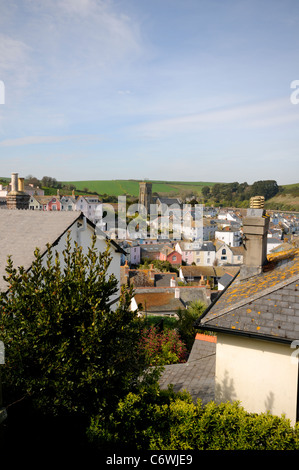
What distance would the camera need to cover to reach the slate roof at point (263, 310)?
6895mm

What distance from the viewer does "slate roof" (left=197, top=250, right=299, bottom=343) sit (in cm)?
689

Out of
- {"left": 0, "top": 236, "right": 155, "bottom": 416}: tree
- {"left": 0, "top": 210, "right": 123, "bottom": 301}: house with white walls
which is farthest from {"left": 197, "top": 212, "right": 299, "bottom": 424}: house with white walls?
{"left": 0, "top": 210, "right": 123, "bottom": 301}: house with white walls

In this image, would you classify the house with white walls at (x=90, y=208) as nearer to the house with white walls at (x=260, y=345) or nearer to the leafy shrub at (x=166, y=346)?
the leafy shrub at (x=166, y=346)

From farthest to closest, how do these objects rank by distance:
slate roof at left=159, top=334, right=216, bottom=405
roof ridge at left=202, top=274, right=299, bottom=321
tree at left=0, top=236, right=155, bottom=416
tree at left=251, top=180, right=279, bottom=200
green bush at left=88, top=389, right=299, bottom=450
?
tree at left=251, top=180, right=279, bottom=200 < slate roof at left=159, top=334, right=216, bottom=405 < roof ridge at left=202, top=274, right=299, bottom=321 < green bush at left=88, top=389, right=299, bottom=450 < tree at left=0, top=236, right=155, bottom=416

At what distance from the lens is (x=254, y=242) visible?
9039 mm

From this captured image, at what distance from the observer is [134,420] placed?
658cm

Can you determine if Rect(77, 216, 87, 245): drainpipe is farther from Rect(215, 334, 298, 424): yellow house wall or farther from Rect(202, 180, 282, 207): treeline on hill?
Rect(202, 180, 282, 207): treeline on hill

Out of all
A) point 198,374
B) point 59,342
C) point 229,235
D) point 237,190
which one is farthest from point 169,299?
point 237,190

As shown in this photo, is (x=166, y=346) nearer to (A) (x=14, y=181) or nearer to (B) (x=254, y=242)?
(B) (x=254, y=242)

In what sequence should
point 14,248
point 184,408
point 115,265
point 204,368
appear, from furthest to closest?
1. point 115,265
2. point 204,368
3. point 14,248
4. point 184,408

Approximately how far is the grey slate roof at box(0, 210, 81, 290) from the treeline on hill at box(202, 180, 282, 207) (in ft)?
499
